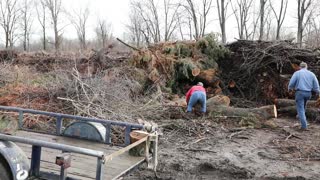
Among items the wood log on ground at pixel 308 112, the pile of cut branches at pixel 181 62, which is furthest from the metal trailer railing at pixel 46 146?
the pile of cut branches at pixel 181 62

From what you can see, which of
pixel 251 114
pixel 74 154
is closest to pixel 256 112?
pixel 251 114

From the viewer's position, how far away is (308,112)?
11180mm

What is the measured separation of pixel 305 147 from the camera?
7855 millimetres

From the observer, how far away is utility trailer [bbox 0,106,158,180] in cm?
313

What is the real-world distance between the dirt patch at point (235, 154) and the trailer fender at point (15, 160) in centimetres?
259

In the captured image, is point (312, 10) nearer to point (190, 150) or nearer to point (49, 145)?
point (190, 150)

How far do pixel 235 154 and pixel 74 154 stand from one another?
4.10 meters

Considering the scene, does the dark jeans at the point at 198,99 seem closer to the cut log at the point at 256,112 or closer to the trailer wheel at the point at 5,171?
the cut log at the point at 256,112

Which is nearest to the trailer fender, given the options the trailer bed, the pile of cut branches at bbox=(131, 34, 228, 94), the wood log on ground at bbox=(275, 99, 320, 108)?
the trailer bed

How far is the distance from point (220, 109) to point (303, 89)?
247cm

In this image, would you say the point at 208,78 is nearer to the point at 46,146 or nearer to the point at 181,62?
the point at 181,62

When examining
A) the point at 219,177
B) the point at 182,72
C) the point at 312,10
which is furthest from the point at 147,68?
the point at 312,10

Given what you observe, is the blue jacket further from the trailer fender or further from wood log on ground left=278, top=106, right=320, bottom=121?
the trailer fender

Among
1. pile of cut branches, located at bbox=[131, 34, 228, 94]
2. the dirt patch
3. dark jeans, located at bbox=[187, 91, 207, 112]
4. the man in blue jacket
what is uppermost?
pile of cut branches, located at bbox=[131, 34, 228, 94]
